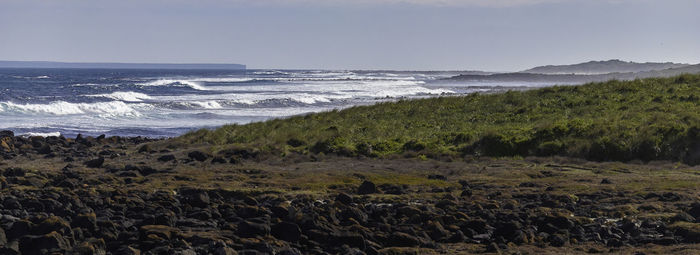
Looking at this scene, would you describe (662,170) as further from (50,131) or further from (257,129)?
(50,131)

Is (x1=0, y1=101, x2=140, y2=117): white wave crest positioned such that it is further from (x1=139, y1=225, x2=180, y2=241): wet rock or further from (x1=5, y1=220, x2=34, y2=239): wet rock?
(x1=139, y1=225, x2=180, y2=241): wet rock

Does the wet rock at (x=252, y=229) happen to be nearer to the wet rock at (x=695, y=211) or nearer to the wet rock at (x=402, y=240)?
the wet rock at (x=402, y=240)

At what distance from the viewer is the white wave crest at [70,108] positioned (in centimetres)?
4653

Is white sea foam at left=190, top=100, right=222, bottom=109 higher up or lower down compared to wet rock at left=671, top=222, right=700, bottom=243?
lower down

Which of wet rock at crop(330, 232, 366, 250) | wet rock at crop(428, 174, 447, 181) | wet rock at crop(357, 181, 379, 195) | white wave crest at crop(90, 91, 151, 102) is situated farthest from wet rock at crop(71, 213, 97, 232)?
white wave crest at crop(90, 91, 151, 102)

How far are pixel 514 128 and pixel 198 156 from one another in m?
7.97

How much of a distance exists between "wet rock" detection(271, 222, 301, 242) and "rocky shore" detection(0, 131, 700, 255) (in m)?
0.02

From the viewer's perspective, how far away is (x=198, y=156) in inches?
712

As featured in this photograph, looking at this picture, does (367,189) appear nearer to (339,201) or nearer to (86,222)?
(339,201)

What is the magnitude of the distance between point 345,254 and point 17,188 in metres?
7.46

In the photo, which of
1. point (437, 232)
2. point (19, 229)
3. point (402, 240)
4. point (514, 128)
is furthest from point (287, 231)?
point (514, 128)

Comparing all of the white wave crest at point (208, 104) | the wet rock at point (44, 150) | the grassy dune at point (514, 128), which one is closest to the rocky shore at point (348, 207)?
the grassy dune at point (514, 128)

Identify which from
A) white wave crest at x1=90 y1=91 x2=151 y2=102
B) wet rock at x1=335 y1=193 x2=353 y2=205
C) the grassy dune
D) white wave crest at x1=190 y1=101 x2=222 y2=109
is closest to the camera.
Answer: wet rock at x1=335 y1=193 x2=353 y2=205

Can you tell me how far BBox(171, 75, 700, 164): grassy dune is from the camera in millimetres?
17562
